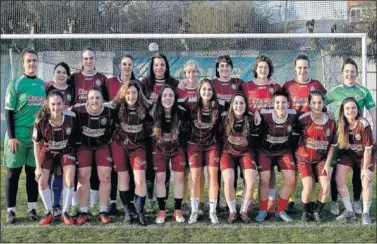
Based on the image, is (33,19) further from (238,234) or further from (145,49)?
(238,234)

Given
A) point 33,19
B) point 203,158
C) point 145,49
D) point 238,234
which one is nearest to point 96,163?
point 203,158

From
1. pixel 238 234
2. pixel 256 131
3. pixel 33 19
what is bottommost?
pixel 238 234

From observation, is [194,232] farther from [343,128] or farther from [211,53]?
[211,53]

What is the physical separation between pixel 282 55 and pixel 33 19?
178 inches

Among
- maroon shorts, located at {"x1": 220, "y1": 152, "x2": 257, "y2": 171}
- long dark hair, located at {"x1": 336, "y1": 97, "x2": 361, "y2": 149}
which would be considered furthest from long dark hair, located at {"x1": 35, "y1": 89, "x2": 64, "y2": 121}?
long dark hair, located at {"x1": 336, "y1": 97, "x2": 361, "y2": 149}

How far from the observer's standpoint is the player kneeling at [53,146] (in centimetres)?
571

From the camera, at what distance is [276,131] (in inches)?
234

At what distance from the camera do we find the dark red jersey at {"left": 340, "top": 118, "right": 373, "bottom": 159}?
5996 millimetres

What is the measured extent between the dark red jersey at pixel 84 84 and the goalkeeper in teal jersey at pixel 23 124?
0.35 metres

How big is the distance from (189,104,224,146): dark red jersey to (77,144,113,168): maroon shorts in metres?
0.87

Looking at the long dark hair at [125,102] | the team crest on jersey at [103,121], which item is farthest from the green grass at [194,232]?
the long dark hair at [125,102]

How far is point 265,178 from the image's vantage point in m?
6.02

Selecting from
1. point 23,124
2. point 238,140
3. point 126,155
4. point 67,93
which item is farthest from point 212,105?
point 23,124

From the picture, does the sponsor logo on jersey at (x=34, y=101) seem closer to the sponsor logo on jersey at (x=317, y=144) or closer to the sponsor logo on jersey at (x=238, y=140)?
the sponsor logo on jersey at (x=238, y=140)
